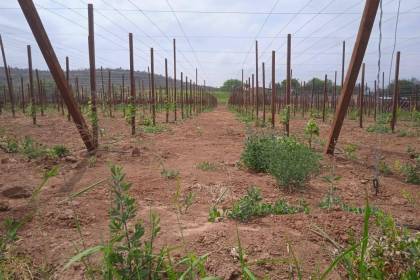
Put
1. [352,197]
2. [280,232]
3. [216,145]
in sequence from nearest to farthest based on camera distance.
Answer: [280,232], [352,197], [216,145]

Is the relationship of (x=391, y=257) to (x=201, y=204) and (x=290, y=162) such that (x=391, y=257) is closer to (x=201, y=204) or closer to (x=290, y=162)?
(x=201, y=204)

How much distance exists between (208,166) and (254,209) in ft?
8.06

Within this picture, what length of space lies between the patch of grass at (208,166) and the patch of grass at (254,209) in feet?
6.59

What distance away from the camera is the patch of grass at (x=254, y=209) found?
11.0 feet

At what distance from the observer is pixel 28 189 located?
434 centimetres

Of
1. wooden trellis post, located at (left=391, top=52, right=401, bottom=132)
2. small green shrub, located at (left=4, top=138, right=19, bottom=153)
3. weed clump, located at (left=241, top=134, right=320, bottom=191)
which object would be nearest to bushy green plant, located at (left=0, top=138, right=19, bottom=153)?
small green shrub, located at (left=4, top=138, right=19, bottom=153)

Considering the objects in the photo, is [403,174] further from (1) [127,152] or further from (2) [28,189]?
(2) [28,189]

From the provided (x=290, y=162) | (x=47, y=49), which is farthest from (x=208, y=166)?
(x=47, y=49)

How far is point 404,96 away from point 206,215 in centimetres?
3233

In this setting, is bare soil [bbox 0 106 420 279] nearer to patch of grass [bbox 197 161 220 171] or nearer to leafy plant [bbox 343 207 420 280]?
patch of grass [bbox 197 161 220 171]

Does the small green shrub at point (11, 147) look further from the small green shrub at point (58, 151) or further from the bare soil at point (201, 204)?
the small green shrub at point (58, 151)

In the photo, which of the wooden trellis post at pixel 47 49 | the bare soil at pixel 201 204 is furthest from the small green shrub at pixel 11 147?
the wooden trellis post at pixel 47 49

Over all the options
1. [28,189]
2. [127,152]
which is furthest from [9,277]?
[127,152]

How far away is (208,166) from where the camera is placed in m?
5.84
